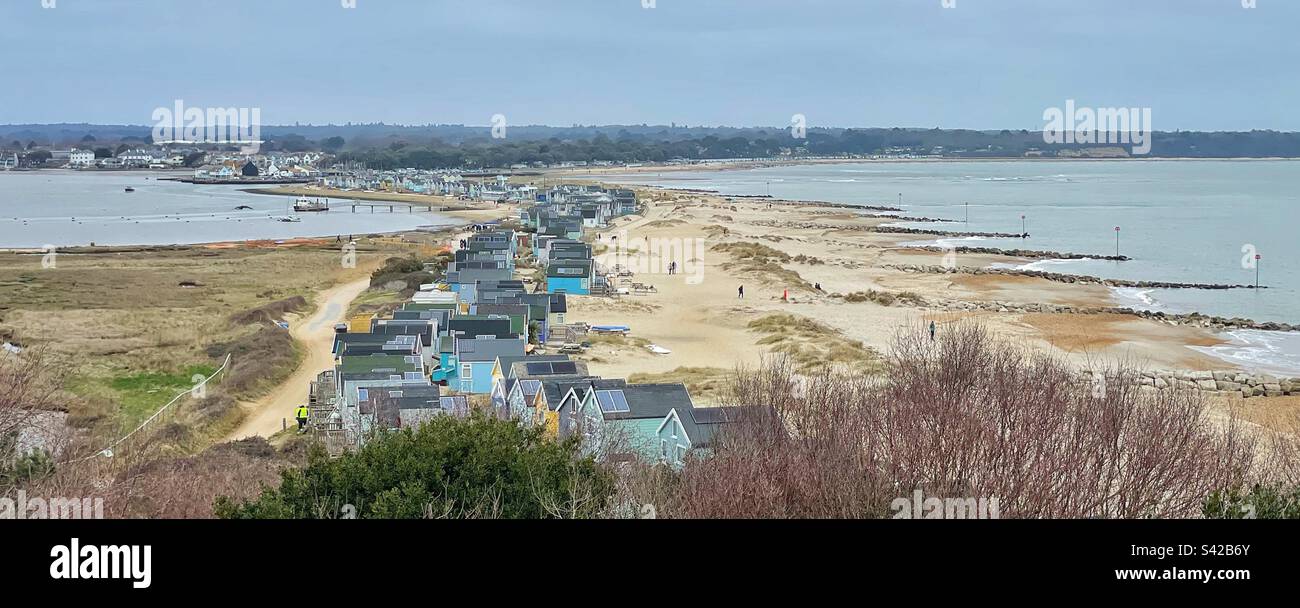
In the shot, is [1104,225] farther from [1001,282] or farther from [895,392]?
[895,392]

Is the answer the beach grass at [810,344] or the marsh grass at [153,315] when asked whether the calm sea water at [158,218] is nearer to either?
the marsh grass at [153,315]

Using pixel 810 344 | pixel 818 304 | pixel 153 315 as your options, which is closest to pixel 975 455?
pixel 810 344

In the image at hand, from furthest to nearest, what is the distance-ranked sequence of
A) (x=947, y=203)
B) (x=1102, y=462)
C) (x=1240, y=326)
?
(x=947, y=203) < (x=1240, y=326) < (x=1102, y=462)

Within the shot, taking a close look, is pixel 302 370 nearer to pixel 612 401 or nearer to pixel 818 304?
pixel 612 401

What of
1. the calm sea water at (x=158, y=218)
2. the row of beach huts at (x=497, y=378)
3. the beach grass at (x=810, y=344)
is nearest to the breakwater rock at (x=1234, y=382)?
the beach grass at (x=810, y=344)

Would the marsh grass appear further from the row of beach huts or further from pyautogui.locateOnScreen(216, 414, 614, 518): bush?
pyautogui.locateOnScreen(216, 414, 614, 518): bush

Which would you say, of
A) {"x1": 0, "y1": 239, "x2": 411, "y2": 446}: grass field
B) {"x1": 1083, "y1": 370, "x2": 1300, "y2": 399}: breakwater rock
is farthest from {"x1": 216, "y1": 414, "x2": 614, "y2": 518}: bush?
{"x1": 1083, "y1": 370, "x2": 1300, "y2": 399}: breakwater rock
